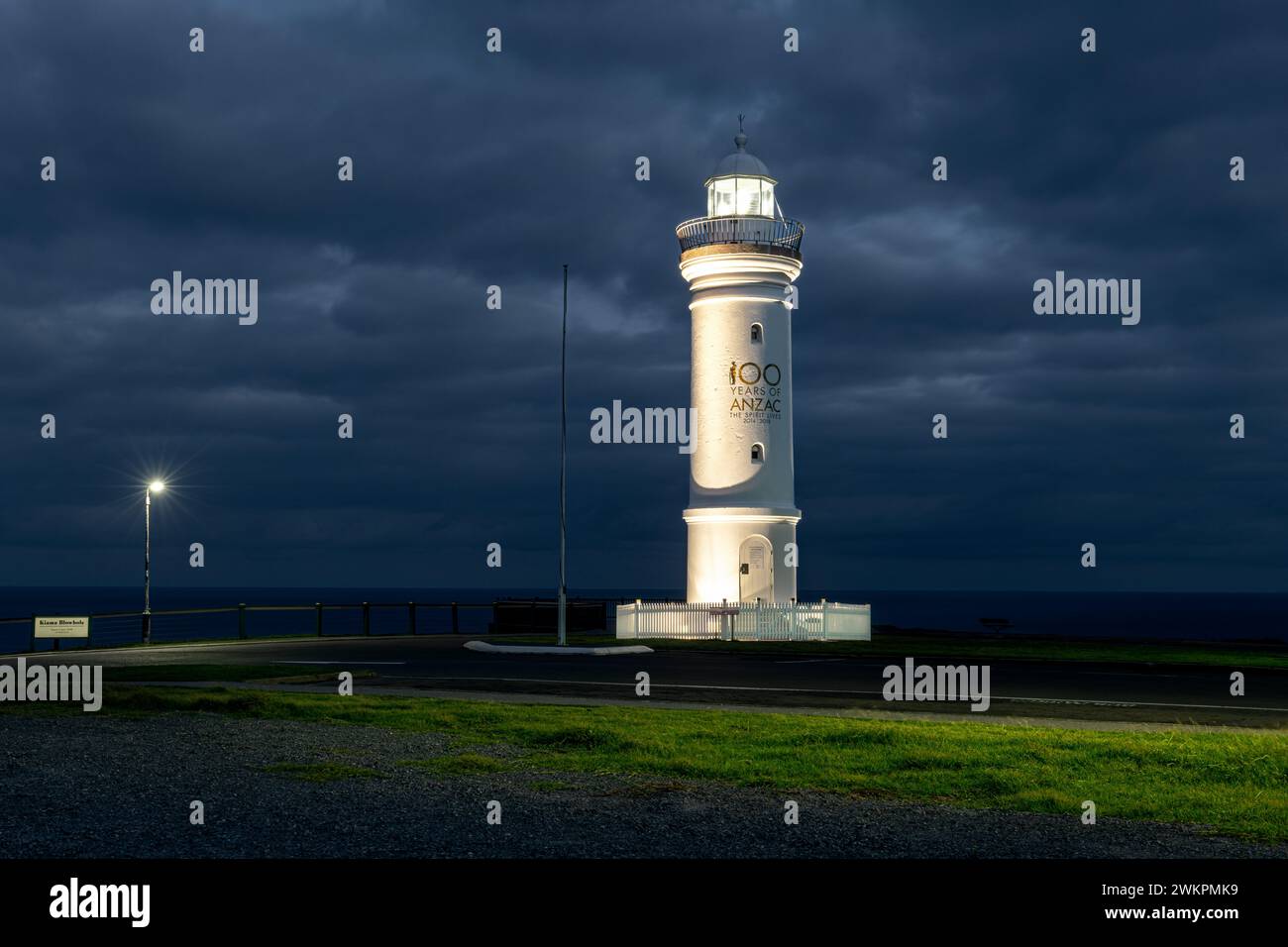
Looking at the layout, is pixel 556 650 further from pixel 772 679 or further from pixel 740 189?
pixel 740 189

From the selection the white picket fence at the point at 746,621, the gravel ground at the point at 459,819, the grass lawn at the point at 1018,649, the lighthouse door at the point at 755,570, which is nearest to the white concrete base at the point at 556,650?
the grass lawn at the point at 1018,649

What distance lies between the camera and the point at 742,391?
126 feet

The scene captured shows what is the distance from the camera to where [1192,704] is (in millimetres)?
17500

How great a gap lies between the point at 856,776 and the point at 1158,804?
2.45 m

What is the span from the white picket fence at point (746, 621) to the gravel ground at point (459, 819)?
80.6 feet

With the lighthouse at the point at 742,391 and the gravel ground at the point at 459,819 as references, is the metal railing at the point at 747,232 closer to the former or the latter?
the lighthouse at the point at 742,391

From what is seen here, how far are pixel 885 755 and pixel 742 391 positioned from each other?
2732cm

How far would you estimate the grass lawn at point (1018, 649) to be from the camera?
92.3ft

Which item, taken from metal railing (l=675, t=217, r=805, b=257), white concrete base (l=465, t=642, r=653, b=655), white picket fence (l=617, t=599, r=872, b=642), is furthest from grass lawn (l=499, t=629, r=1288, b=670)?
metal railing (l=675, t=217, r=805, b=257)

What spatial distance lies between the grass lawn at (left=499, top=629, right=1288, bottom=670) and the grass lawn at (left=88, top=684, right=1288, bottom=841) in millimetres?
14940

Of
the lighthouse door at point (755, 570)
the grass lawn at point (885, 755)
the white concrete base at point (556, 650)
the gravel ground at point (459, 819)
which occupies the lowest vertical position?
the white concrete base at point (556, 650)

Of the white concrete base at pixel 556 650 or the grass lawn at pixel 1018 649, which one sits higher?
the white concrete base at pixel 556 650

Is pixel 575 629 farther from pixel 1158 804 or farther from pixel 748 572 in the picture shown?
pixel 1158 804

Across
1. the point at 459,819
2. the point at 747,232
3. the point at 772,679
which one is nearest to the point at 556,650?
the point at 772,679
